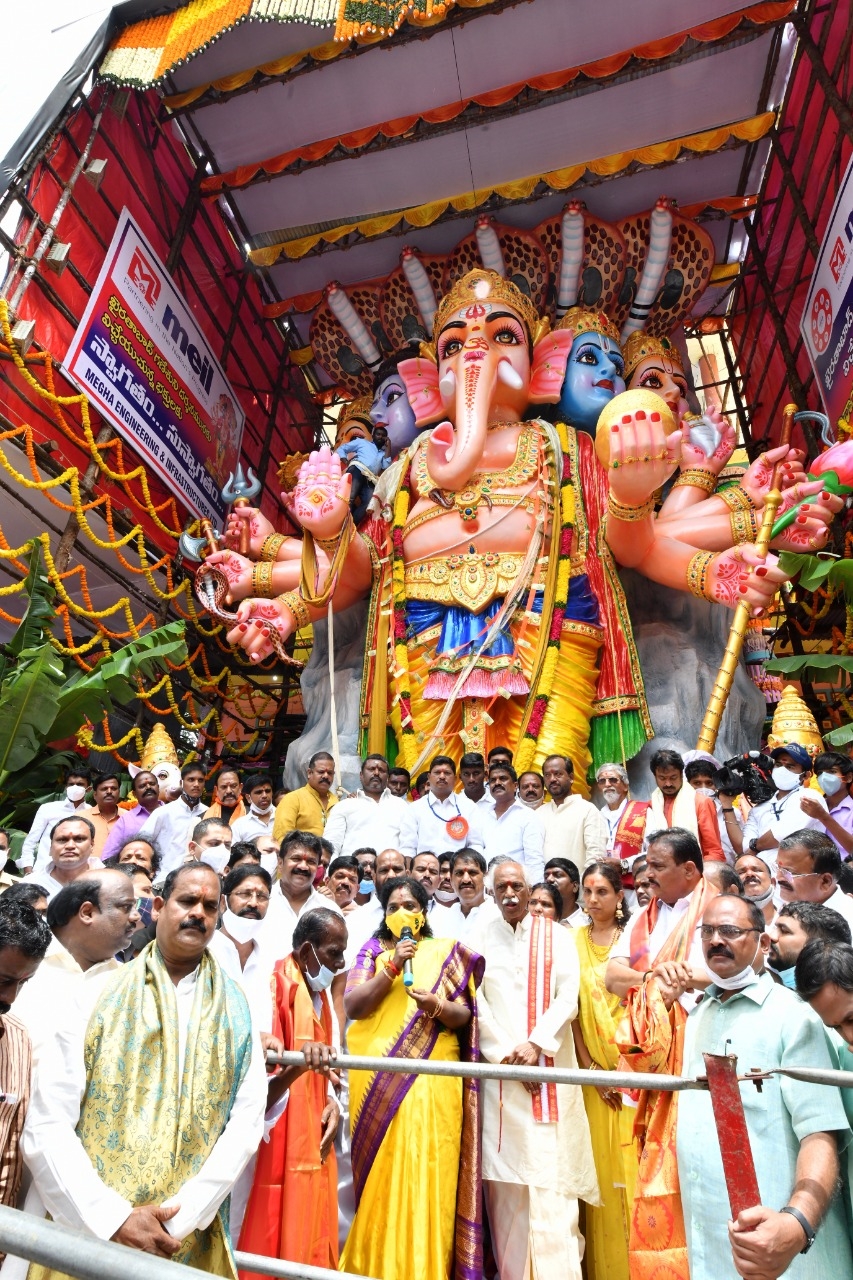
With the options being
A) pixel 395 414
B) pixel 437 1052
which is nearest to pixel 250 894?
pixel 437 1052

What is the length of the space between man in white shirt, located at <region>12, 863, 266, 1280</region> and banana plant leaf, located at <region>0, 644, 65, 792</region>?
4.90 meters

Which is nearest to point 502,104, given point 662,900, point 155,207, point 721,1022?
point 155,207

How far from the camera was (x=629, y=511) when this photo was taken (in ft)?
25.6

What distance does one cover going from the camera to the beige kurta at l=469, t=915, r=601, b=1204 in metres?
3.27

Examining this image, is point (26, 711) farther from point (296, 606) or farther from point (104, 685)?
point (296, 606)

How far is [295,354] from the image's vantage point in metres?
11.5

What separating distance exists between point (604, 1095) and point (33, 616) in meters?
5.46

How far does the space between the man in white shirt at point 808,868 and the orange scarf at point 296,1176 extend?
1500 mm

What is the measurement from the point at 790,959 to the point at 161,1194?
5.13 feet

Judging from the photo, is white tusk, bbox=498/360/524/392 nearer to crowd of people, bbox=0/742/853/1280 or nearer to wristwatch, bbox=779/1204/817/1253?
crowd of people, bbox=0/742/853/1280

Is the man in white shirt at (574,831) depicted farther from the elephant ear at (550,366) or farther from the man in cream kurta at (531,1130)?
the elephant ear at (550,366)

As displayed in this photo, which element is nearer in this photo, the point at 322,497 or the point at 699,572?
the point at 699,572

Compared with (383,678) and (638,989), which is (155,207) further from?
(638,989)

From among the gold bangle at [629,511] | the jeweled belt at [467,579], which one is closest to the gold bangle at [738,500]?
the gold bangle at [629,511]
